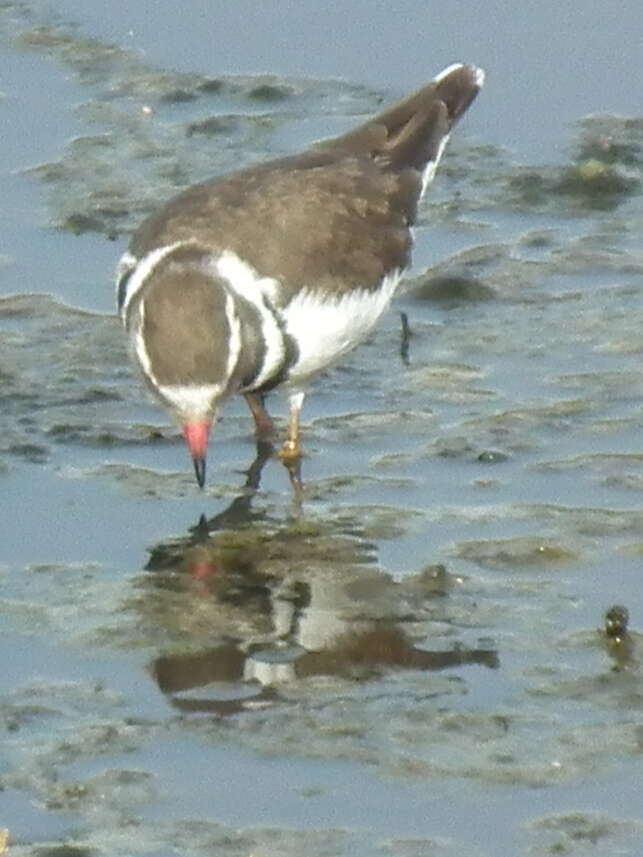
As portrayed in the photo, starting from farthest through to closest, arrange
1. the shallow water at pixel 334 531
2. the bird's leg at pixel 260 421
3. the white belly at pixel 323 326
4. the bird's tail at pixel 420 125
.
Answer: the bird's tail at pixel 420 125 → the bird's leg at pixel 260 421 → the white belly at pixel 323 326 → the shallow water at pixel 334 531

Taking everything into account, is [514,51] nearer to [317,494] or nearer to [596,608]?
[317,494]

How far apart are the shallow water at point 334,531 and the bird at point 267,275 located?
45cm

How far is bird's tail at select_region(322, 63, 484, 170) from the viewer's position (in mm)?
10484

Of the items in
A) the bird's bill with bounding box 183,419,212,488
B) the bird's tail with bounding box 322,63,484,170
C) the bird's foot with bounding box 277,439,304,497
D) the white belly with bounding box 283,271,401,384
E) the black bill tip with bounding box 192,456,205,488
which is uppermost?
the bird's tail with bounding box 322,63,484,170

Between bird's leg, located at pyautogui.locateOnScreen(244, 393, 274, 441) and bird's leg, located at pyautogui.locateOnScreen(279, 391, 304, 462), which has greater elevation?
bird's leg, located at pyautogui.locateOnScreen(279, 391, 304, 462)

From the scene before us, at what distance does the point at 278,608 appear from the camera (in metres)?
8.52

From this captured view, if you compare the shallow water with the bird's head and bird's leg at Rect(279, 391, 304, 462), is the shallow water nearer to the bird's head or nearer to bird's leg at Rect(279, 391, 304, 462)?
bird's leg at Rect(279, 391, 304, 462)

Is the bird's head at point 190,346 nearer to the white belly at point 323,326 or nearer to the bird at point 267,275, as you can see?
the bird at point 267,275

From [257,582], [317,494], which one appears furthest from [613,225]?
[257,582]

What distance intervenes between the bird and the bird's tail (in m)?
0.01

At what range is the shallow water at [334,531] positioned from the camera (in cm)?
719

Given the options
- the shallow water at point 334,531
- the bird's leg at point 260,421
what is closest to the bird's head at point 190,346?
the shallow water at point 334,531

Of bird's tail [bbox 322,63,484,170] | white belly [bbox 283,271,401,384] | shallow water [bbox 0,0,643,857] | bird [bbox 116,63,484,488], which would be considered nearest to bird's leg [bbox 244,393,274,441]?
bird [bbox 116,63,484,488]

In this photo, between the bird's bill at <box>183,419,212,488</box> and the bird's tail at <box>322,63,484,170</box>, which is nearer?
the bird's bill at <box>183,419,212,488</box>
